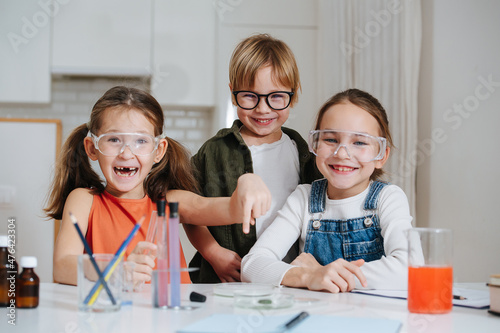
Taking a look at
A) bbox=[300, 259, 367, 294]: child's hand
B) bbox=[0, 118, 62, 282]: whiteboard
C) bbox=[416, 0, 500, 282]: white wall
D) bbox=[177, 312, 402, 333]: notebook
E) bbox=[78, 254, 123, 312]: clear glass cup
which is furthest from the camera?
bbox=[0, 118, 62, 282]: whiteboard

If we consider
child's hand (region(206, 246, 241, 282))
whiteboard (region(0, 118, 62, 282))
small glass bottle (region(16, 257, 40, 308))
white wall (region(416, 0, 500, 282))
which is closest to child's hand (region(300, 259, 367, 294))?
child's hand (region(206, 246, 241, 282))

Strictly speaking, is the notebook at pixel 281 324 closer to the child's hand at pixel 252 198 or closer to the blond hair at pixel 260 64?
the child's hand at pixel 252 198

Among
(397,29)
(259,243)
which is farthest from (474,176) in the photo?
(259,243)

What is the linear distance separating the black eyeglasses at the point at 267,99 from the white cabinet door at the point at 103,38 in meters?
1.54

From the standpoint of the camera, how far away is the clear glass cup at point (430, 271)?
979 mm

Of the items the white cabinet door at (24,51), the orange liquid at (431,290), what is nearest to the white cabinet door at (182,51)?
the white cabinet door at (24,51)

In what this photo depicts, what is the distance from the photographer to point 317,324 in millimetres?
848

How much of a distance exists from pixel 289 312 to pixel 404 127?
1631 mm

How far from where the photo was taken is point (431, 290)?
38.5 inches

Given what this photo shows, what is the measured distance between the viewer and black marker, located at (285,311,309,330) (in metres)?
0.82

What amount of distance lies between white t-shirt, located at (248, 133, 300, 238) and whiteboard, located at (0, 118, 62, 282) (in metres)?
1.69

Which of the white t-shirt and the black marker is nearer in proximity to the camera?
the black marker

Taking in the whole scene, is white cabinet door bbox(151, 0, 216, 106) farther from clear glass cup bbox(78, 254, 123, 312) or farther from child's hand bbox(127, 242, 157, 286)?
clear glass cup bbox(78, 254, 123, 312)

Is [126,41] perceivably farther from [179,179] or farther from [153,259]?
[153,259]
